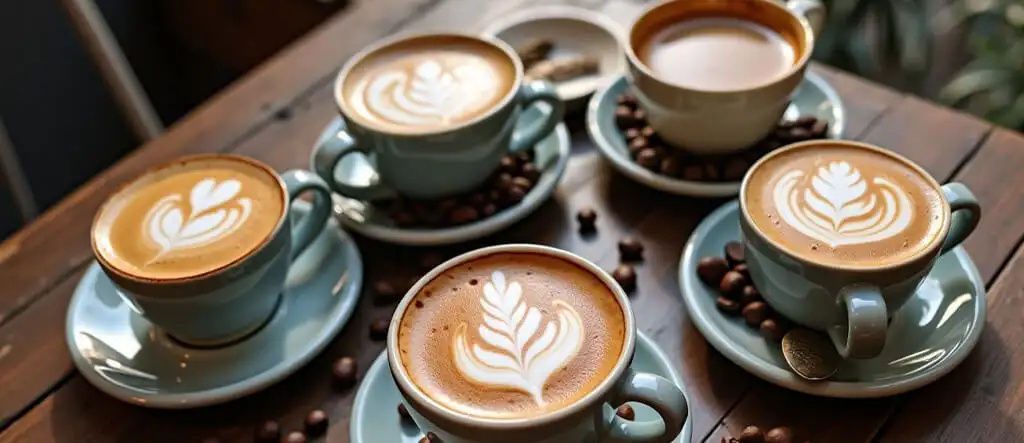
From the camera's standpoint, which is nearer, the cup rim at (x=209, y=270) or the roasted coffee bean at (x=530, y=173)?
the cup rim at (x=209, y=270)

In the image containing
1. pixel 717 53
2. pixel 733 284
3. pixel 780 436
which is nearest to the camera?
pixel 780 436

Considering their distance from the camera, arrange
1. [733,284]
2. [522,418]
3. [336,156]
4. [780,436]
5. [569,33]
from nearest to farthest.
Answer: [522,418], [780,436], [733,284], [336,156], [569,33]

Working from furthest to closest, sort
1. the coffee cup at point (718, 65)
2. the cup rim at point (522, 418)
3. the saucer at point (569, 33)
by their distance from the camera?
the saucer at point (569, 33) → the coffee cup at point (718, 65) → the cup rim at point (522, 418)

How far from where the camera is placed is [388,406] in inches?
32.0

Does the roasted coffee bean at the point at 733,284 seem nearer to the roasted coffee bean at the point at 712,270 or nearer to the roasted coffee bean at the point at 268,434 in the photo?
the roasted coffee bean at the point at 712,270

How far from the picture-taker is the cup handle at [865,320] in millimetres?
730

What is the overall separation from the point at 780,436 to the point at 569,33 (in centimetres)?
72

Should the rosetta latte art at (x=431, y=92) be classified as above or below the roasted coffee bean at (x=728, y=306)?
above

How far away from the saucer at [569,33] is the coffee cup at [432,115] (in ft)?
0.68

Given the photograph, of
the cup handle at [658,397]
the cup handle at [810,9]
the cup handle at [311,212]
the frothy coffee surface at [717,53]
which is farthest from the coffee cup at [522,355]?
the cup handle at [810,9]

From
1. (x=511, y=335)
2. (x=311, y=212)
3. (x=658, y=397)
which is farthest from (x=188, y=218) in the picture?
(x=658, y=397)

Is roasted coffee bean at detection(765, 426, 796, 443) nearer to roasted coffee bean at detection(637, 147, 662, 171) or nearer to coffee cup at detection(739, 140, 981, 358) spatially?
coffee cup at detection(739, 140, 981, 358)

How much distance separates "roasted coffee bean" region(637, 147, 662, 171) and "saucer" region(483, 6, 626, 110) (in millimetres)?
224

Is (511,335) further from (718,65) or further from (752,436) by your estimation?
(718,65)
